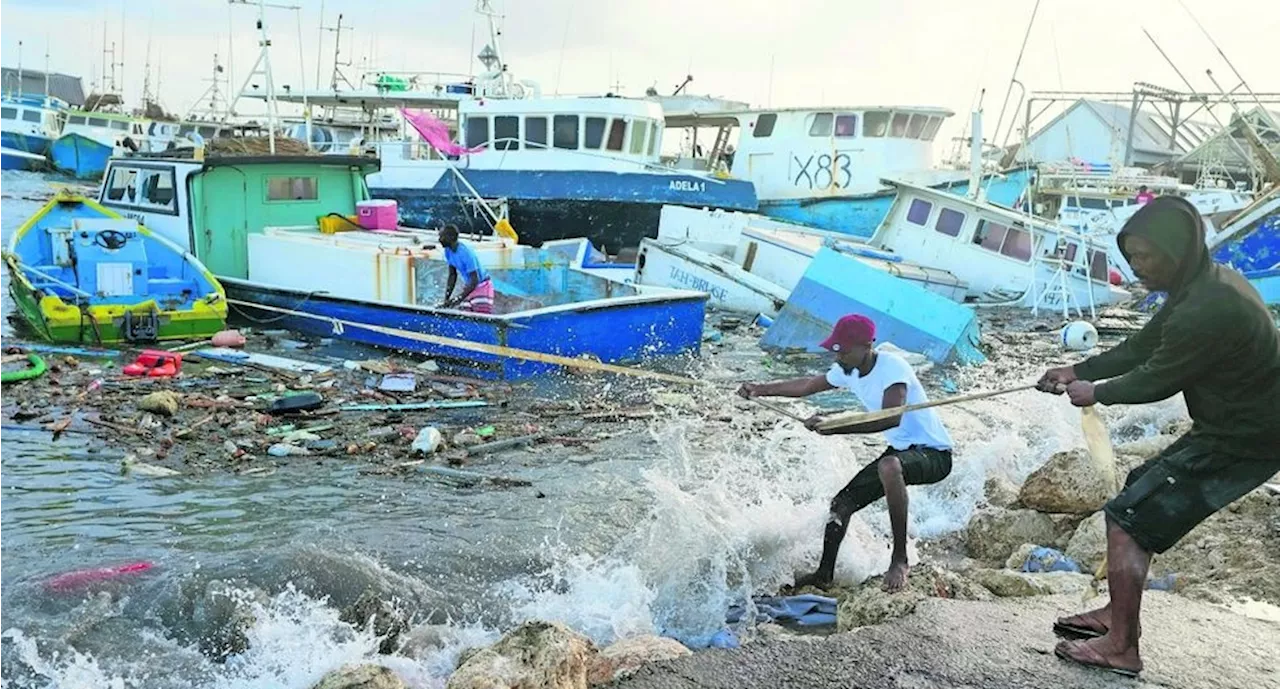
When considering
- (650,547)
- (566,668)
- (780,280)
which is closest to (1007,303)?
(780,280)

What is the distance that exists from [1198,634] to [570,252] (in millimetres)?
13806

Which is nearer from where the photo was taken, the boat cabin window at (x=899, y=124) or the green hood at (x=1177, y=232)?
the green hood at (x=1177, y=232)

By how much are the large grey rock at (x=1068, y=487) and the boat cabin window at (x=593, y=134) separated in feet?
54.4

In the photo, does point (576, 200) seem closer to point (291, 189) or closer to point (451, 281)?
point (291, 189)

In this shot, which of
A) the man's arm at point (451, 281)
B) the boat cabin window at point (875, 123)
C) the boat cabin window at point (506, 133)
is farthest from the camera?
the boat cabin window at point (875, 123)

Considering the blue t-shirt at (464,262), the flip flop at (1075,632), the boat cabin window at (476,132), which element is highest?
the boat cabin window at (476,132)

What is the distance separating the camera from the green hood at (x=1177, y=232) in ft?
11.8

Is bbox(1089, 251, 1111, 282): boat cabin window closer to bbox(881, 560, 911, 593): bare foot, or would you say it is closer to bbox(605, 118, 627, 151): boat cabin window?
bbox(605, 118, 627, 151): boat cabin window

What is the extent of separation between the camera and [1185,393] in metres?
3.79

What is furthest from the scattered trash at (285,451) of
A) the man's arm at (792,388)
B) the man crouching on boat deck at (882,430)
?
the man crouching on boat deck at (882,430)

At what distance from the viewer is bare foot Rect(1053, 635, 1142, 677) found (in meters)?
3.88

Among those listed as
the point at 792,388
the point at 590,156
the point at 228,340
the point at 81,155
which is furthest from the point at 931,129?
the point at 81,155

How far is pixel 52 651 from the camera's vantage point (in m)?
4.88

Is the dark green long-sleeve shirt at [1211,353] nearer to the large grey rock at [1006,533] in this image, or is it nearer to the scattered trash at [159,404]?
the large grey rock at [1006,533]
